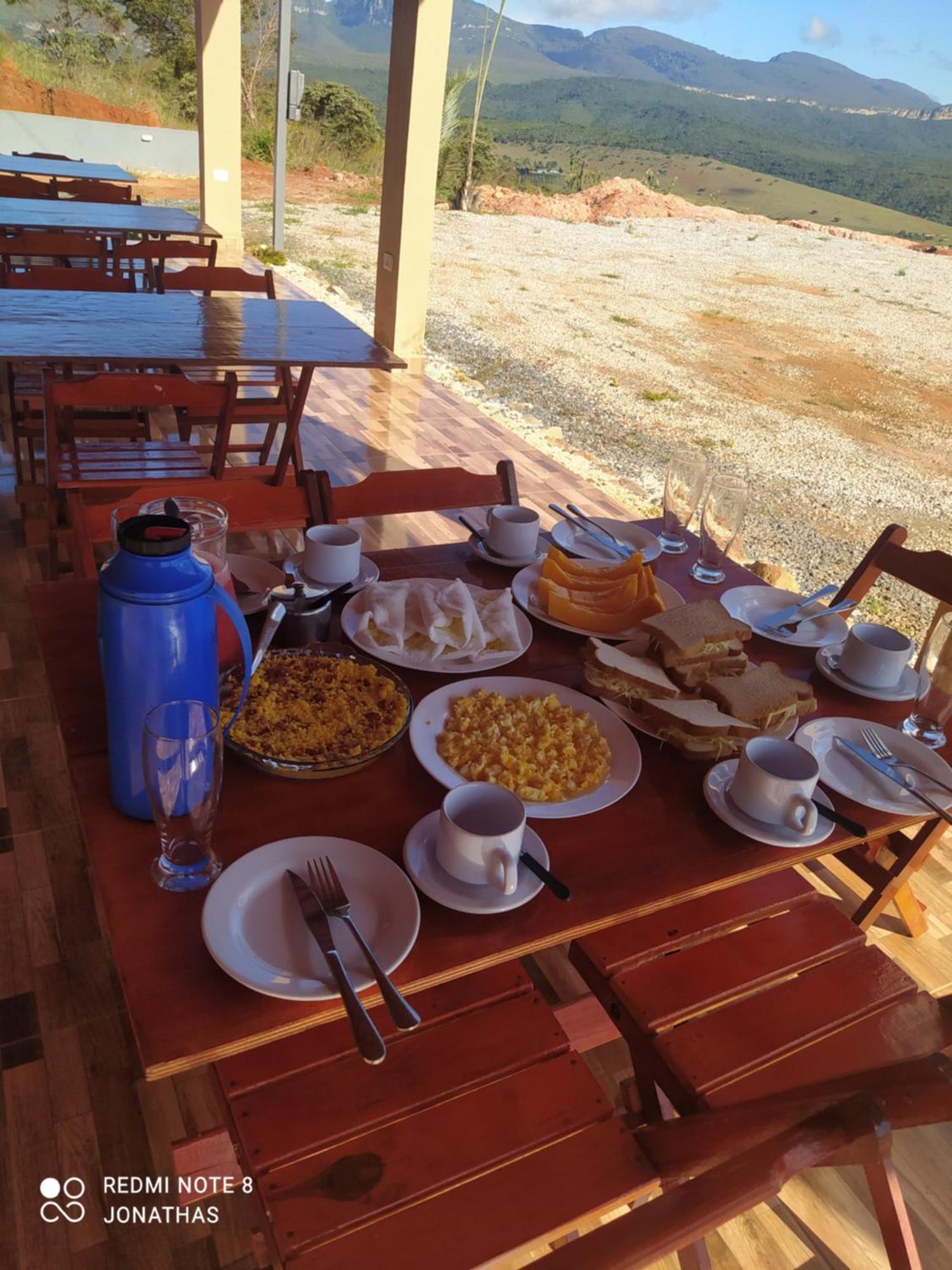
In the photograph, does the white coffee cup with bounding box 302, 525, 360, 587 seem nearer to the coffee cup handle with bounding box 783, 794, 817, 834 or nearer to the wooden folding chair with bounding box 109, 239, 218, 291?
the coffee cup handle with bounding box 783, 794, 817, 834

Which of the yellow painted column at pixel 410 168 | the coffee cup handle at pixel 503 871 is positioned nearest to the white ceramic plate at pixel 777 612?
the coffee cup handle at pixel 503 871

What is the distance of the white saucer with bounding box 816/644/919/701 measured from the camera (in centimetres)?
123

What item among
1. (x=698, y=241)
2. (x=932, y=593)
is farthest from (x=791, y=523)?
(x=698, y=241)

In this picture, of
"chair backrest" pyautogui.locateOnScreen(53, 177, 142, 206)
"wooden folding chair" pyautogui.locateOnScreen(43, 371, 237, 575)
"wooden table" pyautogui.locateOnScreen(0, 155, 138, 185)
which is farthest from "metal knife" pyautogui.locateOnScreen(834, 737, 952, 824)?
"wooden table" pyautogui.locateOnScreen(0, 155, 138, 185)

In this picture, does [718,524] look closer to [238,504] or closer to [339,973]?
[238,504]

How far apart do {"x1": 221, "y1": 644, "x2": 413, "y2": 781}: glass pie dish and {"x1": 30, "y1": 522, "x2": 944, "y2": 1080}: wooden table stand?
3 cm

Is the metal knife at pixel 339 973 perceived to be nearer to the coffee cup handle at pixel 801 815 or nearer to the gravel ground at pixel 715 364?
the coffee cup handle at pixel 801 815

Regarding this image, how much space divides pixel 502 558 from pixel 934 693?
28.1 inches

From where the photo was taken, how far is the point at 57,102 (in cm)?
1684

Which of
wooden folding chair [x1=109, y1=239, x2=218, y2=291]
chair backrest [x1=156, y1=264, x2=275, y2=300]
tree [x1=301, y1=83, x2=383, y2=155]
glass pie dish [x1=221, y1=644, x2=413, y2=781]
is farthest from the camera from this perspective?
tree [x1=301, y1=83, x2=383, y2=155]

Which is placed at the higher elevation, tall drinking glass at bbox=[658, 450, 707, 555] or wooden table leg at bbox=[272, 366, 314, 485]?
tall drinking glass at bbox=[658, 450, 707, 555]

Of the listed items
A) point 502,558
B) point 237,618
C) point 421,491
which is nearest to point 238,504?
point 421,491

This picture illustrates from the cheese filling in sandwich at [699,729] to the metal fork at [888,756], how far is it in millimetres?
169

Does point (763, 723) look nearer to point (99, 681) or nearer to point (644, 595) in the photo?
point (644, 595)
